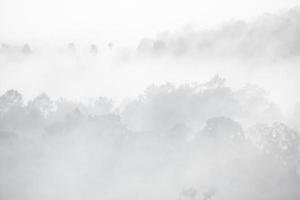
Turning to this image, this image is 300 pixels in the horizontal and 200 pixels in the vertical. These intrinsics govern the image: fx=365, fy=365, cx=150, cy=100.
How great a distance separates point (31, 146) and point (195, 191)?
27.1 meters

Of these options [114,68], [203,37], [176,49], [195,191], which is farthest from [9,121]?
[203,37]

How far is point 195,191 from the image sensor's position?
49.1 metres

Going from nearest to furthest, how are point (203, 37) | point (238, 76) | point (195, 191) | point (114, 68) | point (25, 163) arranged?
point (195, 191), point (25, 163), point (238, 76), point (114, 68), point (203, 37)

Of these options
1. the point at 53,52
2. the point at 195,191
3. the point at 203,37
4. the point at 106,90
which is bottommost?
the point at 195,191

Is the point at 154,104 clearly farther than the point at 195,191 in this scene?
Yes

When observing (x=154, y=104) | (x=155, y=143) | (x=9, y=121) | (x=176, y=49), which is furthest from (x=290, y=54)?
(x=9, y=121)

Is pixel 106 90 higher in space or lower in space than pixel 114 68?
lower

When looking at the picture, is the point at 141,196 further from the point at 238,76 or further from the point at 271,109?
the point at 238,76

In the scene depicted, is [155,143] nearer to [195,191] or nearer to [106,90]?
[195,191]

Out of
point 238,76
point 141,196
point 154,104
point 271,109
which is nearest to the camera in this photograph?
point 141,196

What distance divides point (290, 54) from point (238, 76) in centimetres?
1853

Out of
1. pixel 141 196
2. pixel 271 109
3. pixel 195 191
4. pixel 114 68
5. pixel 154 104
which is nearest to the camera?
pixel 195 191

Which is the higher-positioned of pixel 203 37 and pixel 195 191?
pixel 203 37

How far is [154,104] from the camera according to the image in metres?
77.0
